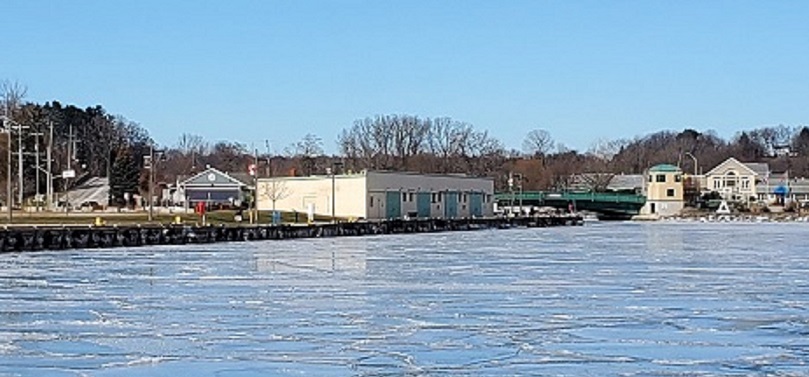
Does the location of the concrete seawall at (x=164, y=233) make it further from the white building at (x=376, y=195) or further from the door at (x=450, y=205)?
the door at (x=450, y=205)

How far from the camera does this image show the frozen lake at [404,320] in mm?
11633

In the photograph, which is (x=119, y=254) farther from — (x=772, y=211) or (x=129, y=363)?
(x=772, y=211)

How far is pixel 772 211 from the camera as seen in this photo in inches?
4995

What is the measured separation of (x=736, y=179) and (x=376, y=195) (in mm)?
84373

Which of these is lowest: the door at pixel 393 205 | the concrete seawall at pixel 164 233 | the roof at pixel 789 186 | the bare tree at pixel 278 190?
the concrete seawall at pixel 164 233

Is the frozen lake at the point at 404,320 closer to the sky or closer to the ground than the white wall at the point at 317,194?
closer to the ground

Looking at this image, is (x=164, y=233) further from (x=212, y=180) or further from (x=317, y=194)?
(x=212, y=180)

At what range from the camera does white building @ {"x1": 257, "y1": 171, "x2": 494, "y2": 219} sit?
3142 inches

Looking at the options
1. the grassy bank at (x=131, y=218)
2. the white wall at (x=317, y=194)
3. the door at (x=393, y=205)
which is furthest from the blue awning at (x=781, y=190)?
the grassy bank at (x=131, y=218)

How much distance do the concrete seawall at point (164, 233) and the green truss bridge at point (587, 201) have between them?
161 ft

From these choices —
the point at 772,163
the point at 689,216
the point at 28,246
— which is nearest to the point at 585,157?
the point at 772,163

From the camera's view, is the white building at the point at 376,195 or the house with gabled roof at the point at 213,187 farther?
the house with gabled roof at the point at 213,187

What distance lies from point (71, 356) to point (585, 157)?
157616 millimetres

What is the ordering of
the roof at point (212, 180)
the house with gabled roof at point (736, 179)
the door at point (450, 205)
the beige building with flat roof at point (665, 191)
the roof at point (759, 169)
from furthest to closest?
the roof at point (759, 169)
the house with gabled roof at point (736, 179)
the beige building with flat roof at point (665, 191)
the roof at point (212, 180)
the door at point (450, 205)
